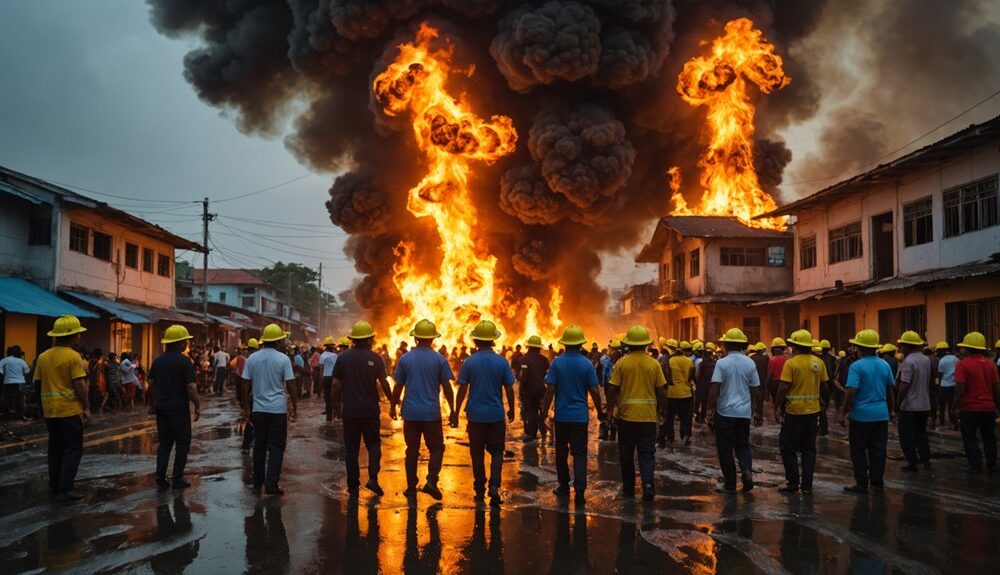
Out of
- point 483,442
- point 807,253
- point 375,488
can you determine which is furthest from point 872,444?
point 807,253

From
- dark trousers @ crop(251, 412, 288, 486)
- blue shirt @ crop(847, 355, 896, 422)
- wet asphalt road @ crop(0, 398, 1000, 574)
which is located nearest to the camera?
wet asphalt road @ crop(0, 398, 1000, 574)

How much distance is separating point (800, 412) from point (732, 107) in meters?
27.3

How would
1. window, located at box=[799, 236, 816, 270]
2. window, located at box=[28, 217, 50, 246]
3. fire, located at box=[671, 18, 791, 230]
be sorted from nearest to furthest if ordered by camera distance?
1. window, located at box=[28, 217, 50, 246]
2. window, located at box=[799, 236, 816, 270]
3. fire, located at box=[671, 18, 791, 230]

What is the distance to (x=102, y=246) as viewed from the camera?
1056 inches

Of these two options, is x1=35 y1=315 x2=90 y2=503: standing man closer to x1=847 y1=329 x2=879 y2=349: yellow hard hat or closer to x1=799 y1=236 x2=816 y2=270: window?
x1=847 y1=329 x2=879 y2=349: yellow hard hat

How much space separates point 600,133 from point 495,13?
8.08 metres

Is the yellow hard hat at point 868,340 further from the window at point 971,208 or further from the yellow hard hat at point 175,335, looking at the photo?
the window at point 971,208

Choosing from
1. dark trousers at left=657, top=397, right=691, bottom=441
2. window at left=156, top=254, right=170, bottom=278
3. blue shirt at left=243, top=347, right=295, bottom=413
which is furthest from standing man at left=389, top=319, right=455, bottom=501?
window at left=156, top=254, right=170, bottom=278

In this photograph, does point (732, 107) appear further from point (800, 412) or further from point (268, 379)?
point (268, 379)

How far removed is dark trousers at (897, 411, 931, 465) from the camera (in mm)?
9750

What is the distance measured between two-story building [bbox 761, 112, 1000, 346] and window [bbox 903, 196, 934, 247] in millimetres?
26

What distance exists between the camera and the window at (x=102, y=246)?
26312 mm

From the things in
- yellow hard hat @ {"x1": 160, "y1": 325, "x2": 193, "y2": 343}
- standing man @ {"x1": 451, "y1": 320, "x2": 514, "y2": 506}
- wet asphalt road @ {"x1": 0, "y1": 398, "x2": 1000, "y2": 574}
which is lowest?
wet asphalt road @ {"x1": 0, "y1": 398, "x2": 1000, "y2": 574}

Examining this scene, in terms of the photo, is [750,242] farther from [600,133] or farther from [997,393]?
[997,393]
